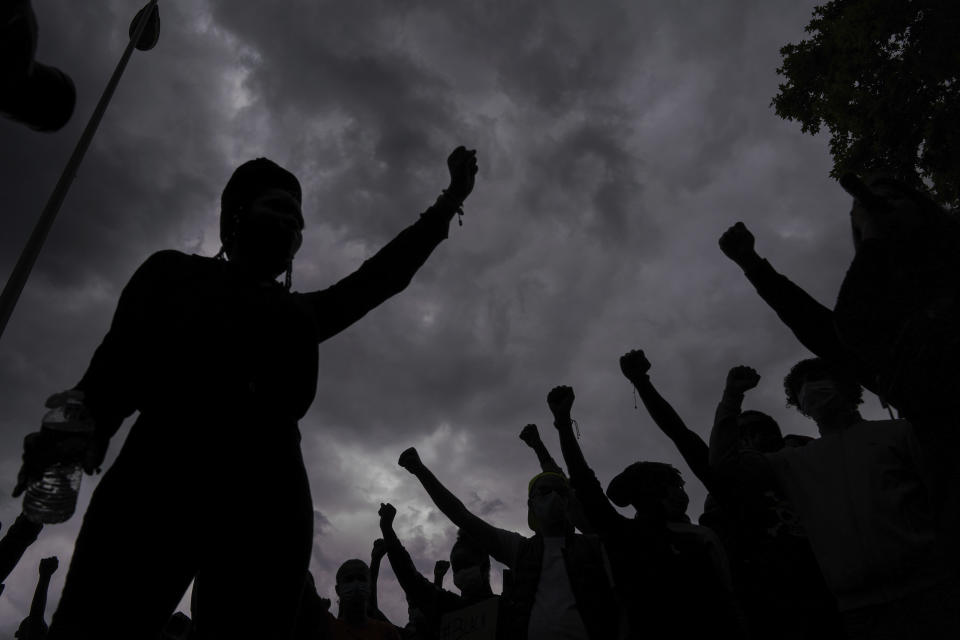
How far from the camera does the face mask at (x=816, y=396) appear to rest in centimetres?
358

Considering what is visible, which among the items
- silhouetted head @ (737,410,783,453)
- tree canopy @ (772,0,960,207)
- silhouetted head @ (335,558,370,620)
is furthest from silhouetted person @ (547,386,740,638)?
tree canopy @ (772,0,960,207)

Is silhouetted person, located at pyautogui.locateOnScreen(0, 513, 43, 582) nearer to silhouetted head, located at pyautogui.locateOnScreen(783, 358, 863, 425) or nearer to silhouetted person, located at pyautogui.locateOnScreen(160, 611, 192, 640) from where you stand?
silhouetted head, located at pyautogui.locateOnScreen(783, 358, 863, 425)

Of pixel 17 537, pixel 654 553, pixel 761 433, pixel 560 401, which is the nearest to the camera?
pixel 17 537

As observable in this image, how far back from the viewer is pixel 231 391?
169 cm

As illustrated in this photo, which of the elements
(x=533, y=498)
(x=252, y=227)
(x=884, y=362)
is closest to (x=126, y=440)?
(x=252, y=227)

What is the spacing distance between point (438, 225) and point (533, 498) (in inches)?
107

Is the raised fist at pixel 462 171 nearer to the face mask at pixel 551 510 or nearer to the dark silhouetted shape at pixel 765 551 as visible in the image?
the dark silhouetted shape at pixel 765 551

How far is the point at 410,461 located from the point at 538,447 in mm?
1090

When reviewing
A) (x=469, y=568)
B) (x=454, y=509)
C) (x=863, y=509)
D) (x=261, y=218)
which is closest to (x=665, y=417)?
(x=863, y=509)

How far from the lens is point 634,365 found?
4078mm

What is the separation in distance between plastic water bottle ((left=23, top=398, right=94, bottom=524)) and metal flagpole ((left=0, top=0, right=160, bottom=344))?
531cm

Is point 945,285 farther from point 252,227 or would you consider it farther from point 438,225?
point 252,227

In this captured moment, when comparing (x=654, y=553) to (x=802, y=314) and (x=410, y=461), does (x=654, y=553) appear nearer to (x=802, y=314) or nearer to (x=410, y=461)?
(x=802, y=314)

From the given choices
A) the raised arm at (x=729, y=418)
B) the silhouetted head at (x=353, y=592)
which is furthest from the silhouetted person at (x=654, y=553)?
the silhouetted head at (x=353, y=592)
